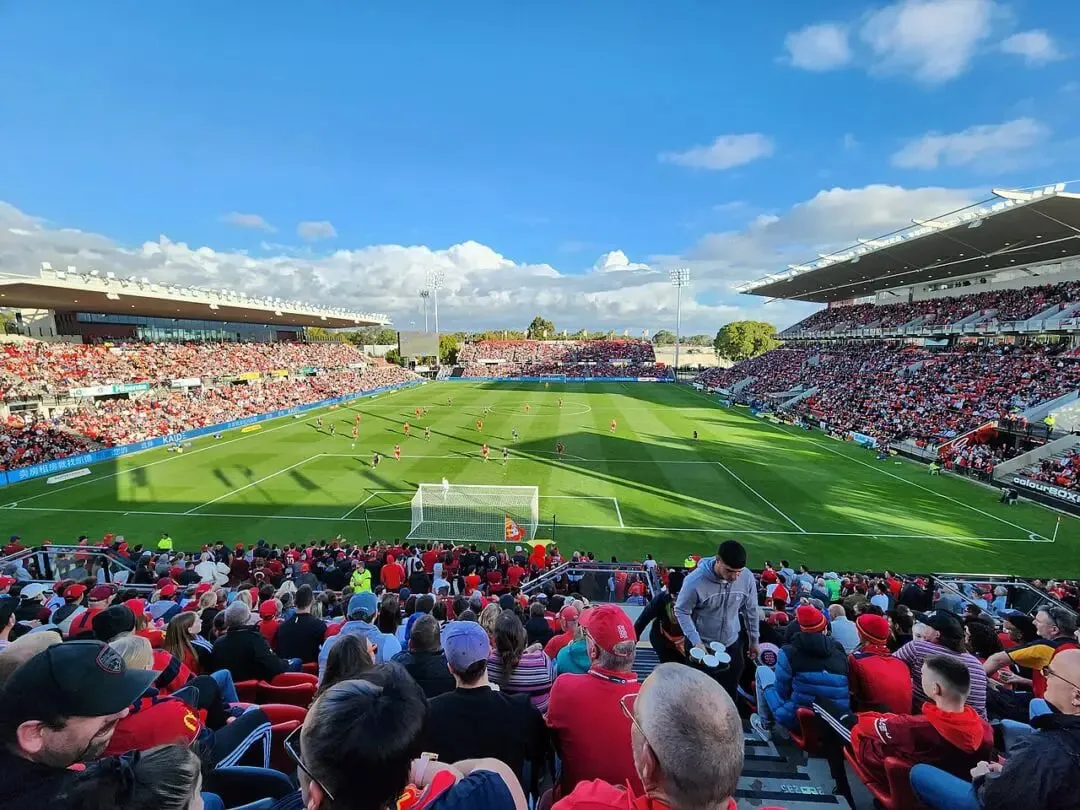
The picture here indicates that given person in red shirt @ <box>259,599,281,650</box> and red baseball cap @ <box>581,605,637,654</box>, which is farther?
person in red shirt @ <box>259,599,281,650</box>

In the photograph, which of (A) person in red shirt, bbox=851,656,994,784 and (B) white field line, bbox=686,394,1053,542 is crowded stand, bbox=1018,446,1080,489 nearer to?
(B) white field line, bbox=686,394,1053,542

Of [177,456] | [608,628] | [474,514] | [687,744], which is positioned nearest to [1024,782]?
[687,744]

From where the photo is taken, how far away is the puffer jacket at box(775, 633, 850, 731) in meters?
4.03

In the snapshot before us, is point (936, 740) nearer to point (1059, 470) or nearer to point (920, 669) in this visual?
point (920, 669)

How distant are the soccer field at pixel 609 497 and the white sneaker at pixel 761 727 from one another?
1300 centimetres

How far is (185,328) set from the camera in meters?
55.8

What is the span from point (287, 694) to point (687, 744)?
4366 mm

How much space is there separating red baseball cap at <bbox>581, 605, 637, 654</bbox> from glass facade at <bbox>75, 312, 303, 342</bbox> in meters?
58.0

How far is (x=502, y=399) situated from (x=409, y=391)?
18.1m

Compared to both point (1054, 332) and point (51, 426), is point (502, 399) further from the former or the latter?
point (1054, 332)

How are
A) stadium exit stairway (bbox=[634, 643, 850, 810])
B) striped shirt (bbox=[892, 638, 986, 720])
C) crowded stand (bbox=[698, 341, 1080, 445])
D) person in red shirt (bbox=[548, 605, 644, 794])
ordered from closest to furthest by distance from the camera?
person in red shirt (bbox=[548, 605, 644, 794]) < stadium exit stairway (bbox=[634, 643, 850, 810]) < striped shirt (bbox=[892, 638, 986, 720]) < crowded stand (bbox=[698, 341, 1080, 445])

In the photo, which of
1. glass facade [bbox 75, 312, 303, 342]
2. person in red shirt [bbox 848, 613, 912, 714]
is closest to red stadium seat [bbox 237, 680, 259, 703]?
person in red shirt [bbox 848, 613, 912, 714]

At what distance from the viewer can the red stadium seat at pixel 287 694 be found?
4.59 meters

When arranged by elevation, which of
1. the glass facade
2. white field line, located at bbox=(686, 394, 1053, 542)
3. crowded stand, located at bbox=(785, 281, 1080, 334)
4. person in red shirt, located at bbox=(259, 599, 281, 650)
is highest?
crowded stand, located at bbox=(785, 281, 1080, 334)
